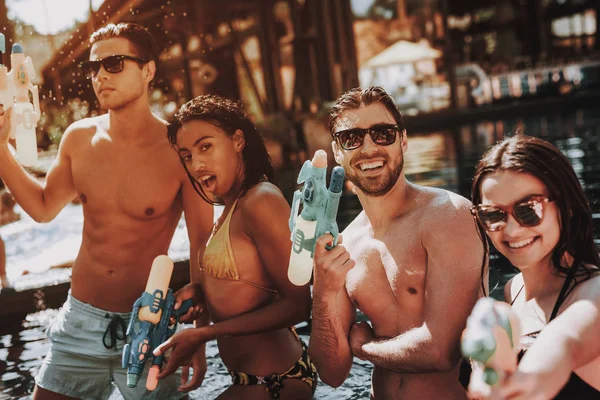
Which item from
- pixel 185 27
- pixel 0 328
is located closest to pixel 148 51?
pixel 0 328

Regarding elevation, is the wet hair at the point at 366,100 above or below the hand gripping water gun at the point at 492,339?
above

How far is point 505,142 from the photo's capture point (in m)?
2.42

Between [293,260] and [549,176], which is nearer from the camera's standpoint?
[549,176]

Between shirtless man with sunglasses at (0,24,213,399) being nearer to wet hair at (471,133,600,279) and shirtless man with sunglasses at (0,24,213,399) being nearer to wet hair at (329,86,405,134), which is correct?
wet hair at (329,86,405,134)

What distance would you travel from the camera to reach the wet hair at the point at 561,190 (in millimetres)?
2268

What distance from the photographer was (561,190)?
226 cm

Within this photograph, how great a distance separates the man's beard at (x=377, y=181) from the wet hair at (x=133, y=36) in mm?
1550

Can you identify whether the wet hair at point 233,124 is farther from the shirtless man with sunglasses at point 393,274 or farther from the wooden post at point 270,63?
the wooden post at point 270,63

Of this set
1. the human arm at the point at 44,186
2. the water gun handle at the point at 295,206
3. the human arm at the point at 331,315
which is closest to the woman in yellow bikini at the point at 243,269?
the human arm at the point at 331,315

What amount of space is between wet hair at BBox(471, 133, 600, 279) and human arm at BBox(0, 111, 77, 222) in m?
2.56

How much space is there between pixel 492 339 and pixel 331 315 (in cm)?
118

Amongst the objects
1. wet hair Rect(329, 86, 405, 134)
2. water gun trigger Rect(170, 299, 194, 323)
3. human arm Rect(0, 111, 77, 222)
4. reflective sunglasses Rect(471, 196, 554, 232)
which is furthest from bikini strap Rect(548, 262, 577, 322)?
human arm Rect(0, 111, 77, 222)

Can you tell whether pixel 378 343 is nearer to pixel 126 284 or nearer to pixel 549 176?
pixel 549 176

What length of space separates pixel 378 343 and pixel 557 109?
81.1ft
